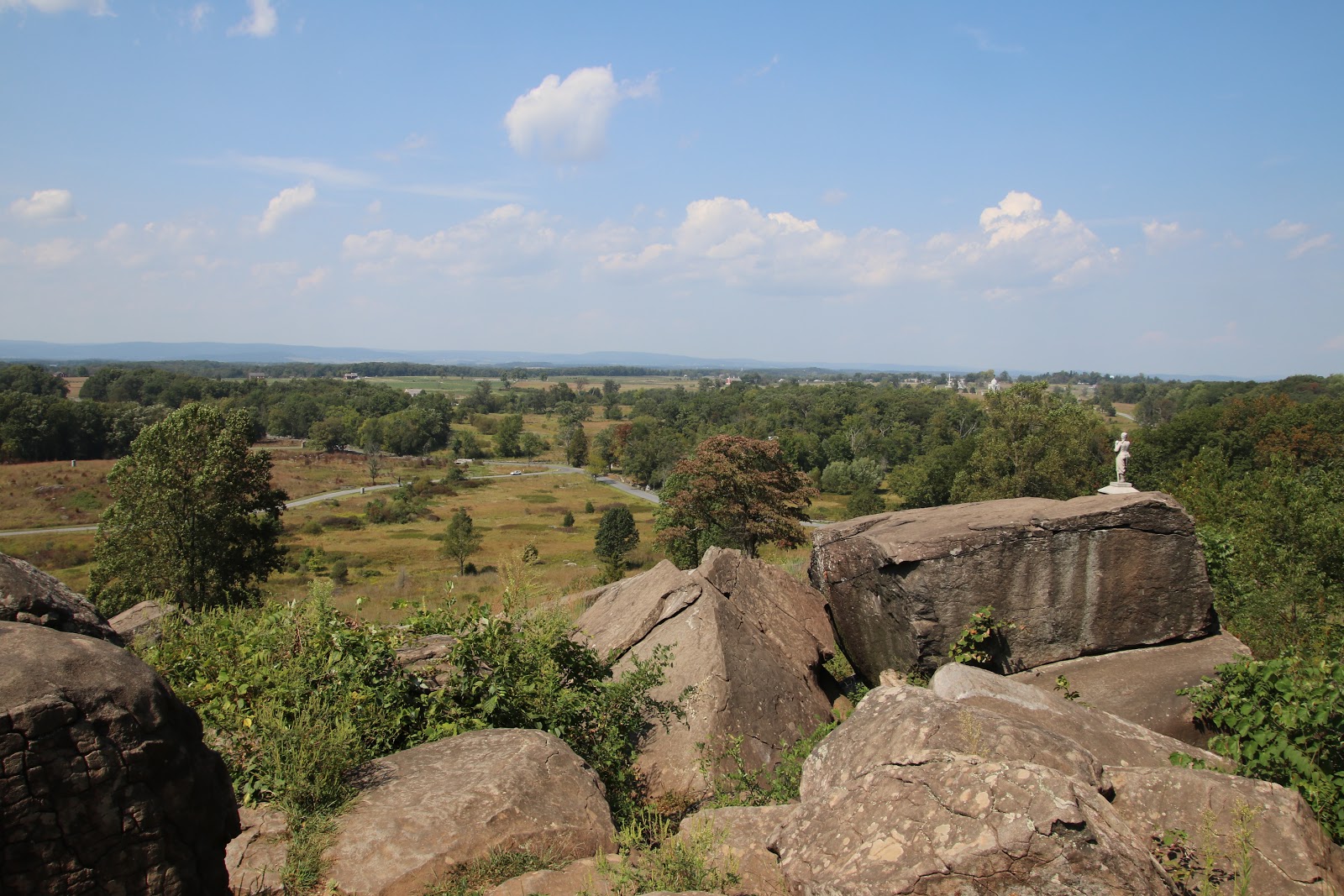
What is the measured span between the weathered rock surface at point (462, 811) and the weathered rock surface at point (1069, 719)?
3.87 metres

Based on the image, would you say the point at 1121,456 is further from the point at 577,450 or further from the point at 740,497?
the point at 577,450

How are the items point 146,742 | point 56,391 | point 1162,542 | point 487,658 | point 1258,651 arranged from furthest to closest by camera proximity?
1. point 56,391
2. point 1258,651
3. point 1162,542
4. point 487,658
5. point 146,742

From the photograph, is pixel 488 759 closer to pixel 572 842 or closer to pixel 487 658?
pixel 572 842

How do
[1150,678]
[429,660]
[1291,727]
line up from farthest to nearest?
1. [1150,678]
2. [429,660]
3. [1291,727]

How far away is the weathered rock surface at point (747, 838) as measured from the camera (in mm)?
5961

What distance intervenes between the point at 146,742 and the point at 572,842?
341 centimetres

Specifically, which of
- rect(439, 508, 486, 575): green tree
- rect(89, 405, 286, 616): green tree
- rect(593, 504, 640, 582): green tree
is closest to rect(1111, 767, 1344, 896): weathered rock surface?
rect(89, 405, 286, 616): green tree

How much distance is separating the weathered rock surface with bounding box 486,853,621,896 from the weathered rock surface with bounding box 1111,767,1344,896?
413 centimetres

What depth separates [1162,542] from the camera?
40.1 ft

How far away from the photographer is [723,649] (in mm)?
10844

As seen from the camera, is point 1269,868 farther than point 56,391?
No

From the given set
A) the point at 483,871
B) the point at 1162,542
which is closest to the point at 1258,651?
the point at 1162,542

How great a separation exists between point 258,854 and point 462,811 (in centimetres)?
155

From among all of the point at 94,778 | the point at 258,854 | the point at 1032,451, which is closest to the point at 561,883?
the point at 258,854
